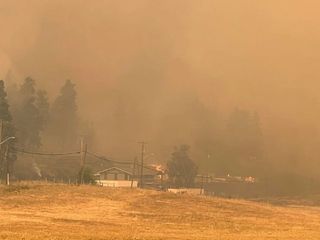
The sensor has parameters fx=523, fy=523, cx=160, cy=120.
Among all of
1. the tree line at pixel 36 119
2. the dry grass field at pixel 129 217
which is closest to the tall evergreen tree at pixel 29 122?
the tree line at pixel 36 119

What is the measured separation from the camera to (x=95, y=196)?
6975 cm

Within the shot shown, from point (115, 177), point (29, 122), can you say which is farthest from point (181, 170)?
point (29, 122)

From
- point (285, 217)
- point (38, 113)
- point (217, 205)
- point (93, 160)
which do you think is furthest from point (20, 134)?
point (285, 217)

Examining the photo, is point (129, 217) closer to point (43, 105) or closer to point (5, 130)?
point (5, 130)

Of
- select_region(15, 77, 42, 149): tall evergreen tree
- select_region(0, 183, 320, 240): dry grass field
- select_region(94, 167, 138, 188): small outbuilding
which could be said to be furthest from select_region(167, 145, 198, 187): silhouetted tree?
select_region(0, 183, 320, 240): dry grass field

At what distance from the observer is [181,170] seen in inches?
5782

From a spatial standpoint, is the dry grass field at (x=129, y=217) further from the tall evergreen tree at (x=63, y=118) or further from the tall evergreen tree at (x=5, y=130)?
the tall evergreen tree at (x=63, y=118)

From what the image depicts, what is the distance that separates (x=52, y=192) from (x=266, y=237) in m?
39.9

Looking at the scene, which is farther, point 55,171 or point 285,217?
point 55,171

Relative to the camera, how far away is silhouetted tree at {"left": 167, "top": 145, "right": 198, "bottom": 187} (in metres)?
147

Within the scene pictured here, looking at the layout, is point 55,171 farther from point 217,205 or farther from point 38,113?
point 217,205

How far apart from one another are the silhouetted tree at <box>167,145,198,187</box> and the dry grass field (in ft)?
231

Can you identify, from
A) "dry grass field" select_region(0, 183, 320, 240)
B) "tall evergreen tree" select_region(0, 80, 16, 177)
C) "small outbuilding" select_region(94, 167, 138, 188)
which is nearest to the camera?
"dry grass field" select_region(0, 183, 320, 240)

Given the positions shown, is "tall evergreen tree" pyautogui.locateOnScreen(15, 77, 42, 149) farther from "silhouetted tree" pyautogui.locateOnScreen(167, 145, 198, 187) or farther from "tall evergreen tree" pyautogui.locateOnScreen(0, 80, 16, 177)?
"silhouetted tree" pyautogui.locateOnScreen(167, 145, 198, 187)
